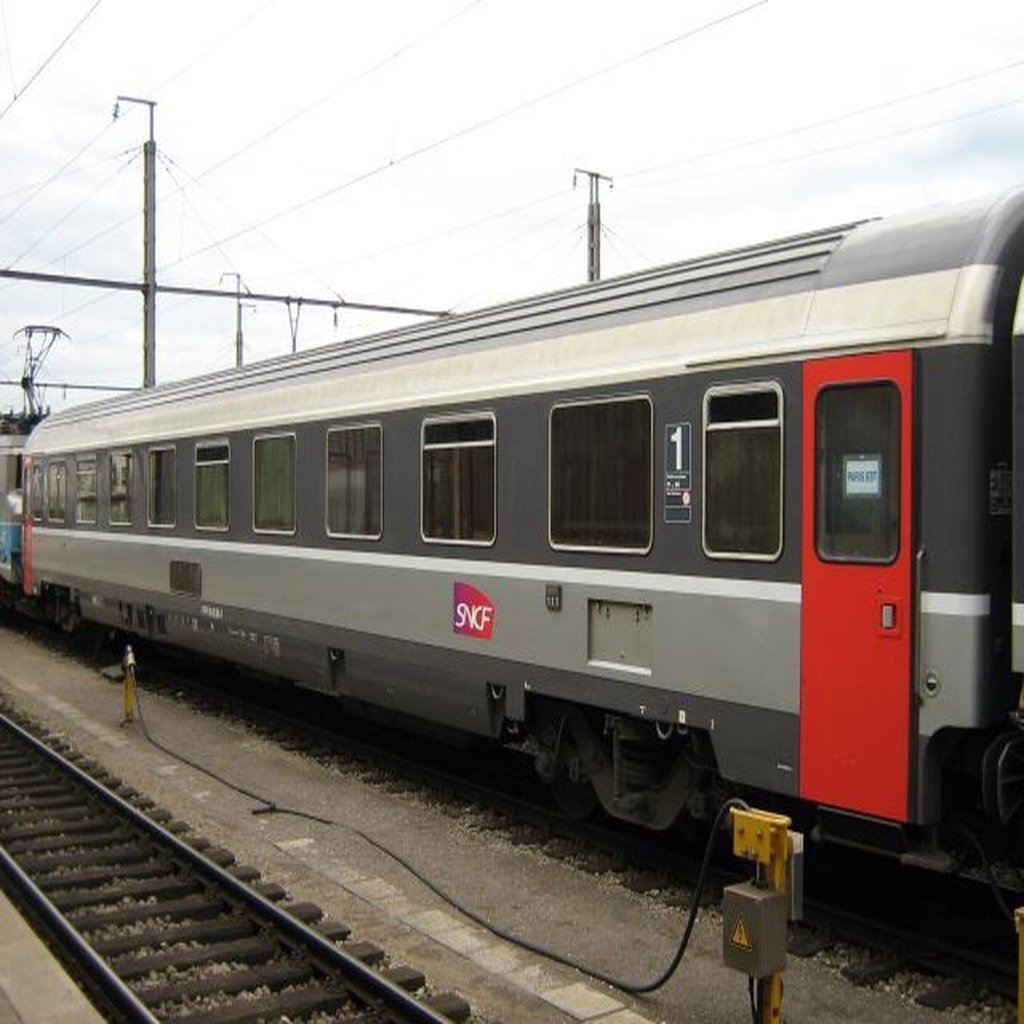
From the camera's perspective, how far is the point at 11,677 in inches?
628

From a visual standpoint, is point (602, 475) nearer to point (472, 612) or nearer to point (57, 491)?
point (472, 612)

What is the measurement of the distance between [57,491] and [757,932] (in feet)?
51.1

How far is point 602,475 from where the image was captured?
7047 mm

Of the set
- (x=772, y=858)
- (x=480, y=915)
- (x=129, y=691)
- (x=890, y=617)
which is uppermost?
(x=890, y=617)

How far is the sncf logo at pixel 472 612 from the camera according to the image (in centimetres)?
796

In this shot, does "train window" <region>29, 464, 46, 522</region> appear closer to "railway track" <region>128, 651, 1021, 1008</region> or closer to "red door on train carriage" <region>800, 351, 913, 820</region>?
"railway track" <region>128, 651, 1021, 1008</region>

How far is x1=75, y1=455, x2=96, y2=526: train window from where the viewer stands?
1623 centimetres

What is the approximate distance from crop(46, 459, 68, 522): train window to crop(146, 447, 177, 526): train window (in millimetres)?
3990

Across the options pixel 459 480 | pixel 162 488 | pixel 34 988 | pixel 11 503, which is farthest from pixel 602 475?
pixel 11 503

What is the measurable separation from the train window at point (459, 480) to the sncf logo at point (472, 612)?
0.34 m

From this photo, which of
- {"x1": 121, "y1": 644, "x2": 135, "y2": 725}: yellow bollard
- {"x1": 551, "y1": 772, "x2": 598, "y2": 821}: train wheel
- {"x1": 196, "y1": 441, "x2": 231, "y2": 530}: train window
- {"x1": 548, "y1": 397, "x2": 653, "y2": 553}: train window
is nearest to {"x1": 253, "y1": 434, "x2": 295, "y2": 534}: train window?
{"x1": 196, "y1": 441, "x2": 231, "y2": 530}: train window

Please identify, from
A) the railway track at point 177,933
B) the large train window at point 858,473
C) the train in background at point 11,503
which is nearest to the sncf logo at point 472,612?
the railway track at point 177,933

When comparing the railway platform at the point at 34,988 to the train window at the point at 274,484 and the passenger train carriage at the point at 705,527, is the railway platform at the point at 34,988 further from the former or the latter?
the train window at the point at 274,484

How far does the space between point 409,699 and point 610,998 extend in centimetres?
378
